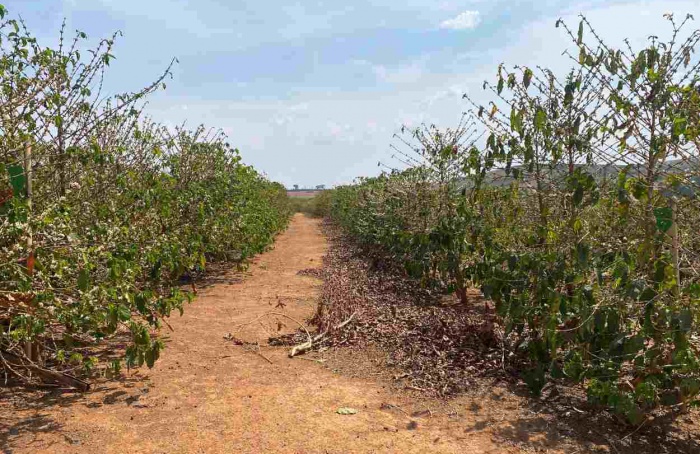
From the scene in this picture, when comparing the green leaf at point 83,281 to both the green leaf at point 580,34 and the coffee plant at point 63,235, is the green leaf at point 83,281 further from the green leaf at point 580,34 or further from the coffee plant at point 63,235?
the green leaf at point 580,34

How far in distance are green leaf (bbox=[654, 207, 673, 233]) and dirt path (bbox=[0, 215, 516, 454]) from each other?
1823 millimetres

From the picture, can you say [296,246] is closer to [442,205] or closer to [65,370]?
[442,205]

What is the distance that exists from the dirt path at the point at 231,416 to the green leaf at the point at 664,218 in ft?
5.98

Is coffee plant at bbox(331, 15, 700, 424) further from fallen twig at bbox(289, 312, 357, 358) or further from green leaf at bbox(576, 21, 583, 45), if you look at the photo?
fallen twig at bbox(289, 312, 357, 358)

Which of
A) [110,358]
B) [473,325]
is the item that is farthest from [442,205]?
[110,358]

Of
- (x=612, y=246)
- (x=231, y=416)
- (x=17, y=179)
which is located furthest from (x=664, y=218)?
(x=17, y=179)

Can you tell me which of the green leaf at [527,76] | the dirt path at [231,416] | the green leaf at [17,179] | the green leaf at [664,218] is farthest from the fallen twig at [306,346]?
the green leaf at [664,218]

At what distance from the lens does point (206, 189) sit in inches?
396

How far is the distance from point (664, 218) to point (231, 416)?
3.39m

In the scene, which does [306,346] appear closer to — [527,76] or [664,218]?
[527,76]

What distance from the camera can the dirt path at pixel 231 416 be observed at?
3715mm

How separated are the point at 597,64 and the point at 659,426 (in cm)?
273

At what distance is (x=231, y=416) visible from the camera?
4168 millimetres

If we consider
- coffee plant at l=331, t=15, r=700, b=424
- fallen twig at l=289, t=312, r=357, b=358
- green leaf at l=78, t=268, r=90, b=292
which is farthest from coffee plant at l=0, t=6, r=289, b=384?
coffee plant at l=331, t=15, r=700, b=424
